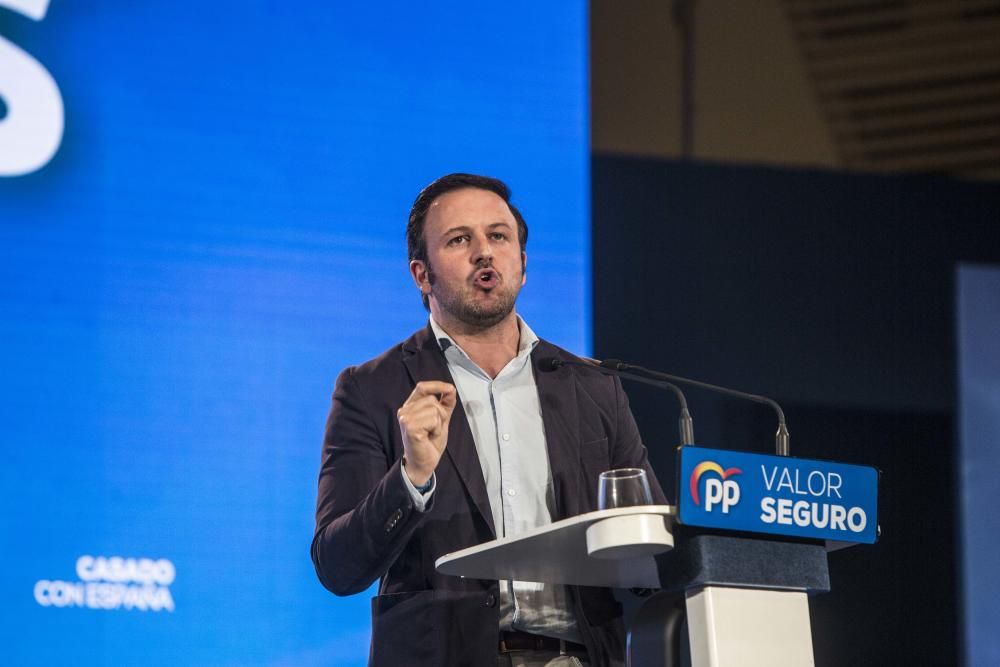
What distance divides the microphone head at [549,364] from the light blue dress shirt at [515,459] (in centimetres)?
5

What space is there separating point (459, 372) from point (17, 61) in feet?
5.79

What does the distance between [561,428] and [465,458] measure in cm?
24

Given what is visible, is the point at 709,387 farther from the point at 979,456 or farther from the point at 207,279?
the point at 979,456

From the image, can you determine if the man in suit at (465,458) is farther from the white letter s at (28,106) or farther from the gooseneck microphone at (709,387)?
the white letter s at (28,106)

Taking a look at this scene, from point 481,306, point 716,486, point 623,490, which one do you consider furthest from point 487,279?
point 716,486

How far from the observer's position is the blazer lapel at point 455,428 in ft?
8.43

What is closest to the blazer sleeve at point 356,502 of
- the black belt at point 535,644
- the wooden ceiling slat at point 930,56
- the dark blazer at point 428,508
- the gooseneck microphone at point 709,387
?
the dark blazer at point 428,508

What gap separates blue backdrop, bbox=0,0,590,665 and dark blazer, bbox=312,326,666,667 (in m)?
1.03

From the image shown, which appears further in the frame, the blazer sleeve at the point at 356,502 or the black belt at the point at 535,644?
the black belt at the point at 535,644

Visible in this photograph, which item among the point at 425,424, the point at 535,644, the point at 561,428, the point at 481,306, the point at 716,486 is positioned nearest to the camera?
the point at 716,486

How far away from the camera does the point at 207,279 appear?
12.3ft

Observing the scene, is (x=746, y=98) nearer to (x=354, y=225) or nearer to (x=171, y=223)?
(x=354, y=225)

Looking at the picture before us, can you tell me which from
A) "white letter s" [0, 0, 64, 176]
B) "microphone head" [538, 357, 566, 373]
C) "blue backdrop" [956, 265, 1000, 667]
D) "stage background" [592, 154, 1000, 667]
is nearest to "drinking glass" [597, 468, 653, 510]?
"microphone head" [538, 357, 566, 373]

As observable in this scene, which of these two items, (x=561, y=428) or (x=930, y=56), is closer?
(x=561, y=428)
